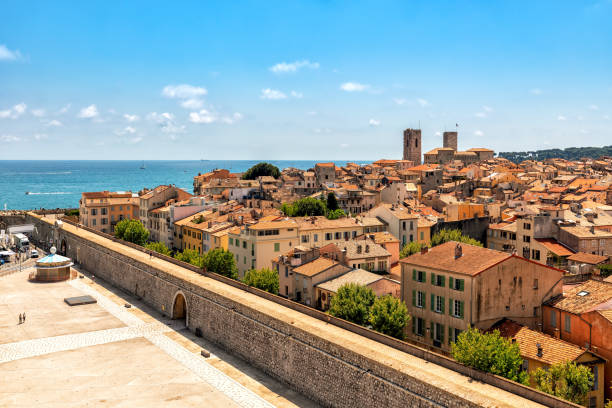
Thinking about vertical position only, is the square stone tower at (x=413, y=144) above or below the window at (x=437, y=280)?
above

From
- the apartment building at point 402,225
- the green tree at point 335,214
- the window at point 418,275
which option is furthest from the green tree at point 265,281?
the green tree at point 335,214

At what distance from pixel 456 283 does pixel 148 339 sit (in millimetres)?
17945

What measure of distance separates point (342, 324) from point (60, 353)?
16.0 m

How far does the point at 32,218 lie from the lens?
78.4 m

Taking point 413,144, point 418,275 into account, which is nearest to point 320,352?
point 418,275

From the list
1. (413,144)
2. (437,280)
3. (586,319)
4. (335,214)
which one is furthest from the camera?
(413,144)

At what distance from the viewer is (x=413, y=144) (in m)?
150

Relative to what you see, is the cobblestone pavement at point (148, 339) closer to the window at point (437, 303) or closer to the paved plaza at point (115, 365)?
the paved plaza at point (115, 365)

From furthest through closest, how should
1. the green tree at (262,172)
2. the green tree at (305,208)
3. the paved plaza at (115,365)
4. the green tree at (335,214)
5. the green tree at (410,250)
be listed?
the green tree at (262,172) < the green tree at (305,208) < the green tree at (335,214) < the green tree at (410,250) < the paved plaza at (115,365)

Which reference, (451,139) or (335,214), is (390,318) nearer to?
(335,214)

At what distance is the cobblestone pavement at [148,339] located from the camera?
2483cm

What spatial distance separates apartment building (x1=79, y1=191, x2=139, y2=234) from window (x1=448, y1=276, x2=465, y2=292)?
2120 inches

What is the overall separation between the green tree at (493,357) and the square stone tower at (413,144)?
130 m

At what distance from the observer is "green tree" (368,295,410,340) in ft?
89.0
